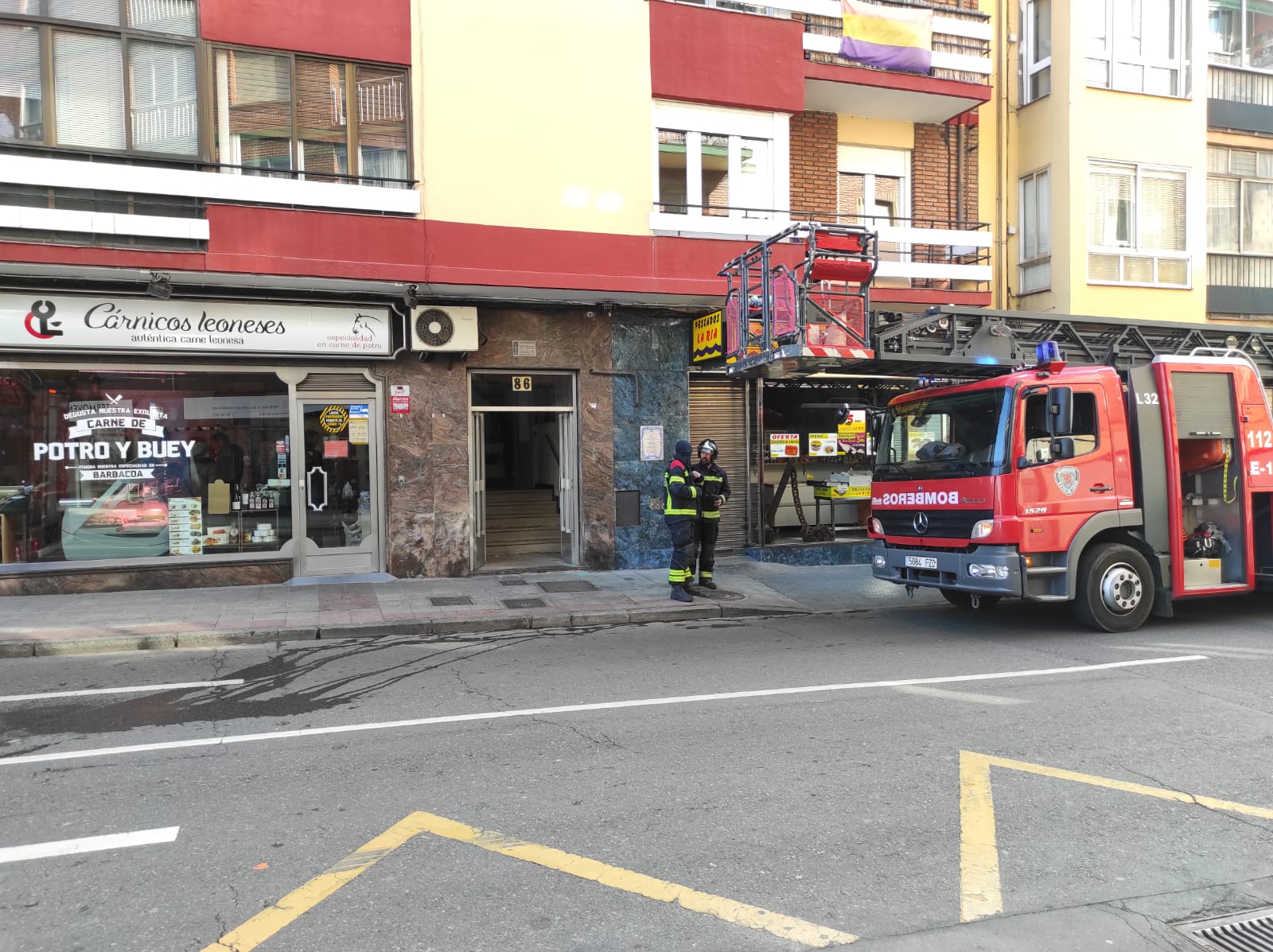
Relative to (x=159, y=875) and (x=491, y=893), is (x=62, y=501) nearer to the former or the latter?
(x=159, y=875)

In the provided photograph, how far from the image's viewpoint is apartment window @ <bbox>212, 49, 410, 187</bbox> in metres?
10.7

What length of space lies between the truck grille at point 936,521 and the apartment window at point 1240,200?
11011 mm

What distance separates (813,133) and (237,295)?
8920 millimetres

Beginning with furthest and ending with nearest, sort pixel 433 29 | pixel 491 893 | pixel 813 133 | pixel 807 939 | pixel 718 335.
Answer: pixel 813 133, pixel 718 335, pixel 433 29, pixel 491 893, pixel 807 939

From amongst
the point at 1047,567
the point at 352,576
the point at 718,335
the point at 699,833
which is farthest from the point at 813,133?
the point at 699,833

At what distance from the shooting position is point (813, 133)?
1378 cm

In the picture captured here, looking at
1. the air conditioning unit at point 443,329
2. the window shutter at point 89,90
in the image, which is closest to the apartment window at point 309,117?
the window shutter at point 89,90

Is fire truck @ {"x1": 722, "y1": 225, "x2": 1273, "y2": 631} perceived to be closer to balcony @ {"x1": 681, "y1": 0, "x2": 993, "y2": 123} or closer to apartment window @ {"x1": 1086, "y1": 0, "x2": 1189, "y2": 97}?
balcony @ {"x1": 681, "y1": 0, "x2": 993, "y2": 123}

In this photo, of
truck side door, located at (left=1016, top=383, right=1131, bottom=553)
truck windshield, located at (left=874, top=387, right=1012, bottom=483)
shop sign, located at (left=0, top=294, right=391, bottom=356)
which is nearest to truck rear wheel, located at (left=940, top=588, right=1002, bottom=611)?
truck windshield, located at (left=874, top=387, right=1012, bottom=483)

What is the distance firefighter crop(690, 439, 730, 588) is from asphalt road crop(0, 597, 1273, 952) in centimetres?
334

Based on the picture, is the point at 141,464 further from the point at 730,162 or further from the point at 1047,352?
the point at 1047,352

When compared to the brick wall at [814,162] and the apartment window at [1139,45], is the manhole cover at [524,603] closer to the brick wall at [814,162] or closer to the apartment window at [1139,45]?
the brick wall at [814,162]

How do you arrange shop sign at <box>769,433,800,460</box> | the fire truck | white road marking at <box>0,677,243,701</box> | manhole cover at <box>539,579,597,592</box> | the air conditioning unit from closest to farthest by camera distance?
white road marking at <box>0,677,243,701</box> < the fire truck < manhole cover at <box>539,579,597,592</box> < the air conditioning unit < shop sign at <box>769,433,800,460</box>

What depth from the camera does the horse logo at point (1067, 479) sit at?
26.8 feet
